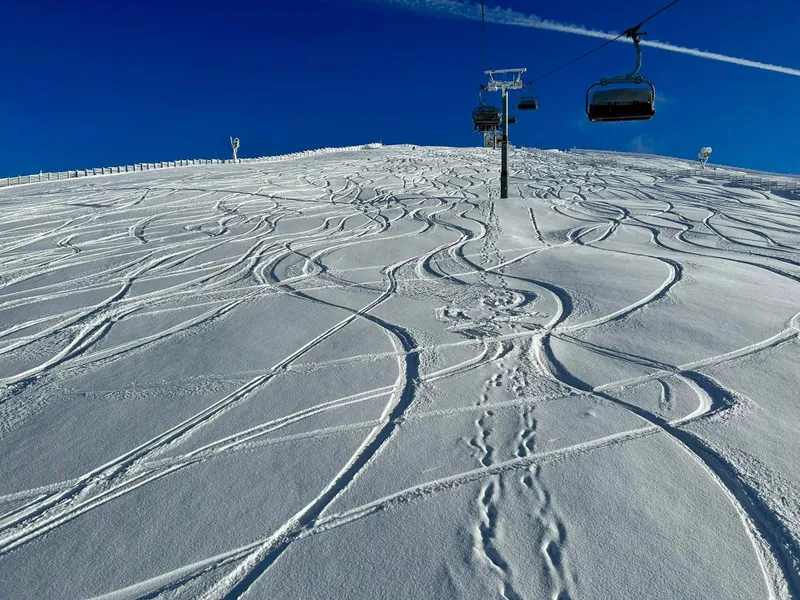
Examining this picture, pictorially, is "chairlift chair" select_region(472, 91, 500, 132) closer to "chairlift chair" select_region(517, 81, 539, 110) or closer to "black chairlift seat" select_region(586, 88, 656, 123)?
"chairlift chair" select_region(517, 81, 539, 110)

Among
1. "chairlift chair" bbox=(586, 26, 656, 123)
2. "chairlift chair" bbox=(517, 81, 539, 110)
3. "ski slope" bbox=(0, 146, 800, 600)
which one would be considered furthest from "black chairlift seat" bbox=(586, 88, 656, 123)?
"chairlift chair" bbox=(517, 81, 539, 110)

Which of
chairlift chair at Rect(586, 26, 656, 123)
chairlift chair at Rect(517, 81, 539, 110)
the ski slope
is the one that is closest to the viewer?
the ski slope

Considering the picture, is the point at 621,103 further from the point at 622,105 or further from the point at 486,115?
the point at 486,115

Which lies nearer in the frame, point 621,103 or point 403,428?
point 403,428

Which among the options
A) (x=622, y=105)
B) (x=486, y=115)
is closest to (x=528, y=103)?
(x=486, y=115)

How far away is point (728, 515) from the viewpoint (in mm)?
3523

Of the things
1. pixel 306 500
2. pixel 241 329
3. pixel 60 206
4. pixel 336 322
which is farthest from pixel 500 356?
pixel 60 206

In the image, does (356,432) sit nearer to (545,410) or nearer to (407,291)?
(545,410)

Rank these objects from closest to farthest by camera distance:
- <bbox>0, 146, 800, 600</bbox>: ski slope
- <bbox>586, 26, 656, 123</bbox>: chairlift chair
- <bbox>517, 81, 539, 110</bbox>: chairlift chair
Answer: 1. <bbox>0, 146, 800, 600</bbox>: ski slope
2. <bbox>586, 26, 656, 123</bbox>: chairlift chair
3. <bbox>517, 81, 539, 110</bbox>: chairlift chair

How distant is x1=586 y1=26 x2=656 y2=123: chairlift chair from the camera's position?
11.0 meters

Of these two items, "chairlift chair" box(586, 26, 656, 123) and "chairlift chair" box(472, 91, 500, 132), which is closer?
"chairlift chair" box(586, 26, 656, 123)

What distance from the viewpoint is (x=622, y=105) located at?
447 inches

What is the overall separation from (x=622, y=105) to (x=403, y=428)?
33.3 feet

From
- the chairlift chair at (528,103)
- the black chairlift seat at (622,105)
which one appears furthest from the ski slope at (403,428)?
the chairlift chair at (528,103)
